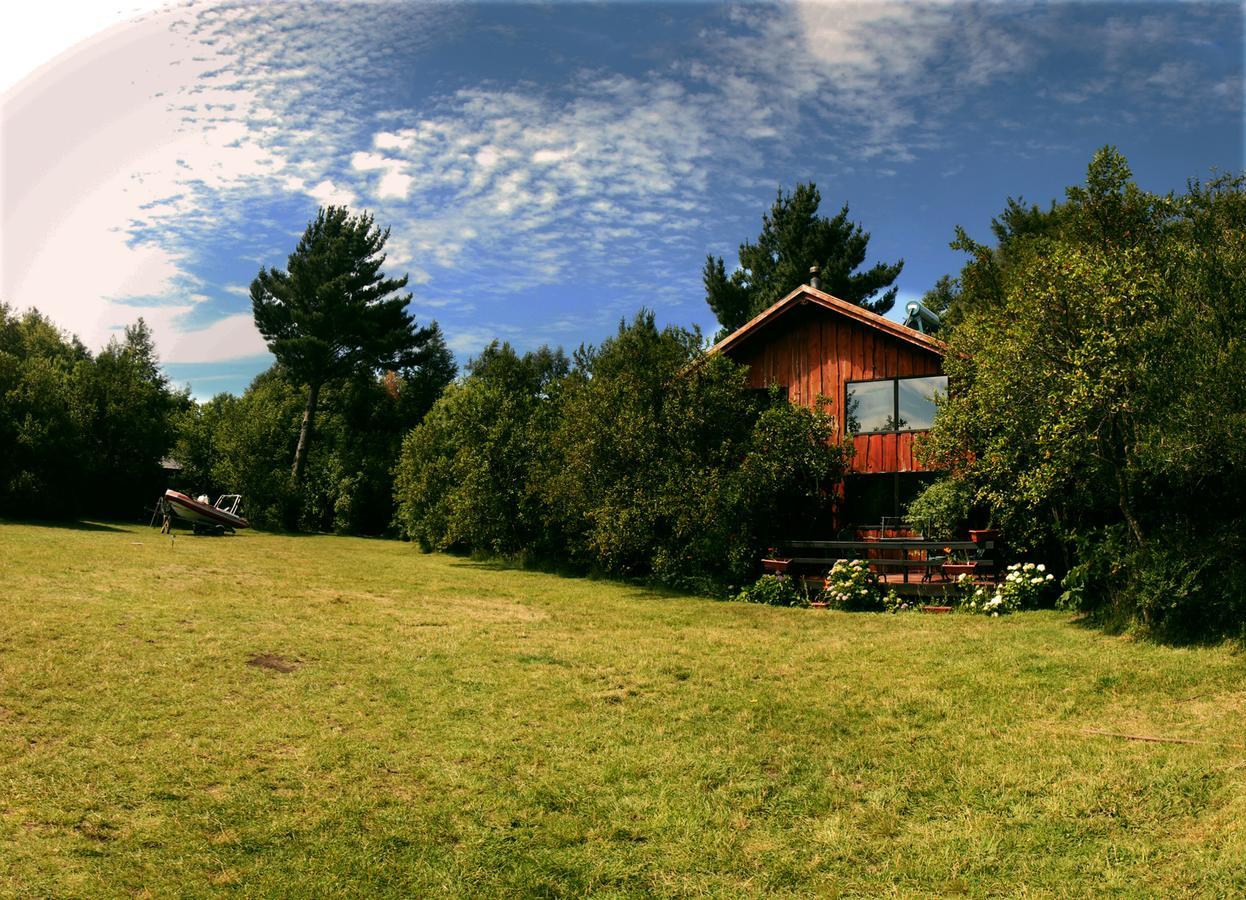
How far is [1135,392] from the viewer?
10.7 m

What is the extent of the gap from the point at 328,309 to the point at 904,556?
34.3 meters

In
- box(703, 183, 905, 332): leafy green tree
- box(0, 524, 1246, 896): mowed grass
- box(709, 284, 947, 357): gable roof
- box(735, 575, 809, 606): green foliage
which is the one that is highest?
box(703, 183, 905, 332): leafy green tree

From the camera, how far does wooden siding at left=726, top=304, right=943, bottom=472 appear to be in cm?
2056

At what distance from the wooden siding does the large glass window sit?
0.20 metres

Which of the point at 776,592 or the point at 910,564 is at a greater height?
the point at 910,564

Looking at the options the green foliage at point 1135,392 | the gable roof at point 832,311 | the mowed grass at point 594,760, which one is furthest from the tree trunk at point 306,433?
the green foliage at point 1135,392

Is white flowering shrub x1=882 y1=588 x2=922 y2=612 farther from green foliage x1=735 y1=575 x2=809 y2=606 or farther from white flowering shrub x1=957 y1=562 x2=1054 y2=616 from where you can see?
green foliage x1=735 y1=575 x2=809 y2=606

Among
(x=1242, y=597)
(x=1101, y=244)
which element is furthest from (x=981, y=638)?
(x=1101, y=244)

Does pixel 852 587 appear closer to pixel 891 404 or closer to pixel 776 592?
pixel 776 592

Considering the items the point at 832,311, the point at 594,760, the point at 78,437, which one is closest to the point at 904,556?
the point at 832,311

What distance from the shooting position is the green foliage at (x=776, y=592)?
16219mm

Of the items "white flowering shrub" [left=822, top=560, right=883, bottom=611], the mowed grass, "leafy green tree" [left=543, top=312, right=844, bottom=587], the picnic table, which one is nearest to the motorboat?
"leafy green tree" [left=543, top=312, right=844, bottom=587]

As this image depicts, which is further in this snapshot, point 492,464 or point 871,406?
point 492,464

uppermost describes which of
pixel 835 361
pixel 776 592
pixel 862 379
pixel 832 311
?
pixel 832 311
